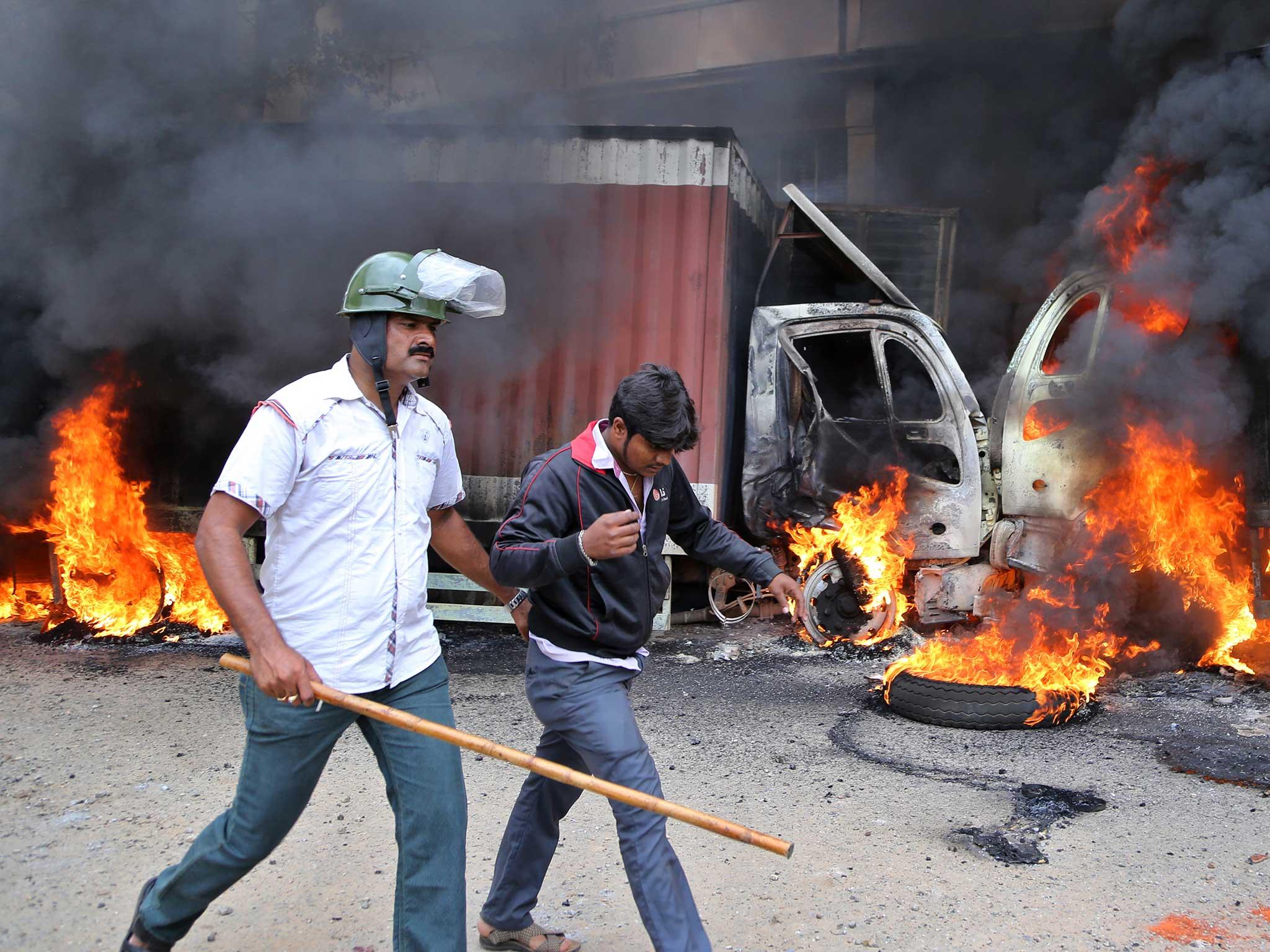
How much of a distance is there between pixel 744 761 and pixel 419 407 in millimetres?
2630

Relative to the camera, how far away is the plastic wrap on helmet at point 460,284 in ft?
7.48

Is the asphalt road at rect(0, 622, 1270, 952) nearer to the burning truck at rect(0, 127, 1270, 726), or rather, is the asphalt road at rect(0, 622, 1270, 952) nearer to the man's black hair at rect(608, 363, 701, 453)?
the burning truck at rect(0, 127, 1270, 726)

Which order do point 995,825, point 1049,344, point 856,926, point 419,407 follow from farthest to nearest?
point 1049,344, point 995,825, point 856,926, point 419,407

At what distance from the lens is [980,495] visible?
6195mm

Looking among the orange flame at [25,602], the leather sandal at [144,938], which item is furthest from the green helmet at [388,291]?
the orange flame at [25,602]

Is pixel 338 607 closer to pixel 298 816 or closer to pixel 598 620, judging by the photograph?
pixel 298 816

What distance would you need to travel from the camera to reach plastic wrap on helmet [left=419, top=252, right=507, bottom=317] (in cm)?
228

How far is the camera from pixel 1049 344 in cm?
611

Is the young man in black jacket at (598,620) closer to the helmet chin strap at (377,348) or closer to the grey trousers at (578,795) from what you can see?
the grey trousers at (578,795)

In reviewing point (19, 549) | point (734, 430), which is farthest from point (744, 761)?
point (19, 549)

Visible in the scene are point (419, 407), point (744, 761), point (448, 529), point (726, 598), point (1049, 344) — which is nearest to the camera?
point (419, 407)

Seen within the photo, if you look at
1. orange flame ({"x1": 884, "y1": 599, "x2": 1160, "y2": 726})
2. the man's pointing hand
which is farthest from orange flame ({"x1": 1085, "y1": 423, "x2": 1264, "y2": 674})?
the man's pointing hand

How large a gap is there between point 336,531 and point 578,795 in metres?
1.03

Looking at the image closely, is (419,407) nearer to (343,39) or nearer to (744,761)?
(744,761)
